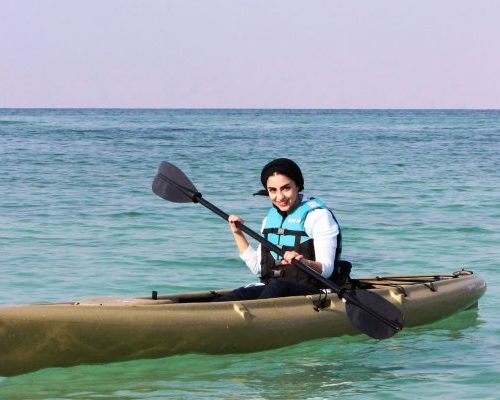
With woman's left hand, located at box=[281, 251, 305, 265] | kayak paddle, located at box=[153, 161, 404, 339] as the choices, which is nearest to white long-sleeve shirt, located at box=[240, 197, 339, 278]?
kayak paddle, located at box=[153, 161, 404, 339]

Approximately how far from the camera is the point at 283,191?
621cm

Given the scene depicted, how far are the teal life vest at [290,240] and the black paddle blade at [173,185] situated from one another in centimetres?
76

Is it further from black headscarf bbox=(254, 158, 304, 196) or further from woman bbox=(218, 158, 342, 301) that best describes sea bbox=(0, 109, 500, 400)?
black headscarf bbox=(254, 158, 304, 196)

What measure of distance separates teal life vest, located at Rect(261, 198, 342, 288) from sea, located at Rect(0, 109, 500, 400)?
44cm

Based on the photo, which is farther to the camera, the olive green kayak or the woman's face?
the woman's face

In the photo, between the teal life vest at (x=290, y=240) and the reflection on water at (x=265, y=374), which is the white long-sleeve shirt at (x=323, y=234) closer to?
the teal life vest at (x=290, y=240)

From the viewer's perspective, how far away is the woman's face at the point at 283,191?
616 centimetres

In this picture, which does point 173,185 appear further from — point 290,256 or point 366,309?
point 366,309

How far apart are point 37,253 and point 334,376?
→ 5.13m

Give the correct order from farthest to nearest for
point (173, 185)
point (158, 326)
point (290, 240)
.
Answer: point (173, 185) < point (290, 240) < point (158, 326)

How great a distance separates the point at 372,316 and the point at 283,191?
883 mm

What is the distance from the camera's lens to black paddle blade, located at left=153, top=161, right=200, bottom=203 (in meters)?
6.99

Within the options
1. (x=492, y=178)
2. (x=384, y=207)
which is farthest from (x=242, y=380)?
(x=492, y=178)

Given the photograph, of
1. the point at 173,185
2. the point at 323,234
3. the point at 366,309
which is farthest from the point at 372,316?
the point at 173,185
